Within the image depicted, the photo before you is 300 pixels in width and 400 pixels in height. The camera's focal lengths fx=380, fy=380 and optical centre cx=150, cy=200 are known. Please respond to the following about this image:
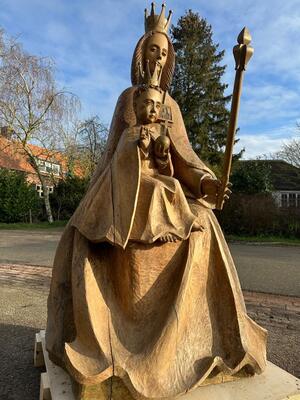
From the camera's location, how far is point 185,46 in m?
25.8

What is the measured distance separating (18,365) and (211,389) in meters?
1.91

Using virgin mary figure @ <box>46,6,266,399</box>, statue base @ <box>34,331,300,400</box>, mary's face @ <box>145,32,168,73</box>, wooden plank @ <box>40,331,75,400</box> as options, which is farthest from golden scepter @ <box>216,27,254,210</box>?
wooden plank @ <box>40,331,75,400</box>

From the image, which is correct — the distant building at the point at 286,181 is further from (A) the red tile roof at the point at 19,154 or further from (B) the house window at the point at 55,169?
(B) the house window at the point at 55,169

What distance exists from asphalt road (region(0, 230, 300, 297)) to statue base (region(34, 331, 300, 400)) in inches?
167

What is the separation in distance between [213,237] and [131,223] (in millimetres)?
608

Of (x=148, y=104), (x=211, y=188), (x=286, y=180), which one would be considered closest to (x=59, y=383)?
(x=211, y=188)

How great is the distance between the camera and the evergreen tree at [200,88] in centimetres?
2483

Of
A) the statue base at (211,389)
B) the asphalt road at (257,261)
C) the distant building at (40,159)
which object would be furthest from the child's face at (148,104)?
the distant building at (40,159)

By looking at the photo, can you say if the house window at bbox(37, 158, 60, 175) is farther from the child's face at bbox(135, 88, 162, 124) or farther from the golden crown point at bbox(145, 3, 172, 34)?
the child's face at bbox(135, 88, 162, 124)

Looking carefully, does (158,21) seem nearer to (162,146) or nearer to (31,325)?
(162,146)

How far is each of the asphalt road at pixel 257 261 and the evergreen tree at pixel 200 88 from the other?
12.8 metres

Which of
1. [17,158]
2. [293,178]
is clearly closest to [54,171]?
[17,158]

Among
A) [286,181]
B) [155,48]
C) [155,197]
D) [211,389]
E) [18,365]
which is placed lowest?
[18,365]

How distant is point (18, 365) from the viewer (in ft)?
11.1
